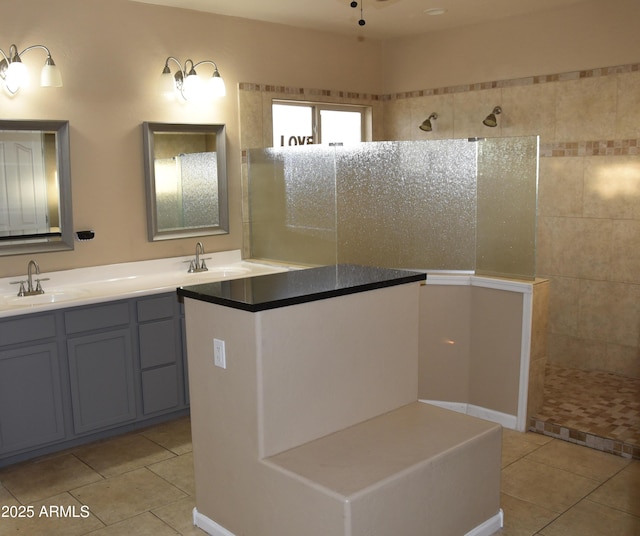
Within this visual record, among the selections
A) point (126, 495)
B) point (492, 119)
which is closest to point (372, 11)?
point (492, 119)

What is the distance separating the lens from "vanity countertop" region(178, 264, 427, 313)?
248 cm

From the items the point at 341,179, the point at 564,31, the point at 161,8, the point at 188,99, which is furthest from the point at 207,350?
the point at 564,31

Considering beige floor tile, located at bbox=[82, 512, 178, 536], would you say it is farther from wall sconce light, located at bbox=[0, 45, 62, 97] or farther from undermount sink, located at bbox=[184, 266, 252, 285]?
wall sconce light, located at bbox=[0, 45, 62, 97]

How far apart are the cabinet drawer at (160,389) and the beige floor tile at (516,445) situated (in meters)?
1.95

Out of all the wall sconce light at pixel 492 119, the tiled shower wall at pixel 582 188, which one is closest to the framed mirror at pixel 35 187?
the tiled shower wall at pixel 582 188

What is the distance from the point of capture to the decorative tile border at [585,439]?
11.4 ft

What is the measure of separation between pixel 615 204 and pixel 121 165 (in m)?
3.31

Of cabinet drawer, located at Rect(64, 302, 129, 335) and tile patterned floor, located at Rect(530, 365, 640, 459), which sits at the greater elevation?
cabinet drawer, located at Rect(64, 302, 129, 335)

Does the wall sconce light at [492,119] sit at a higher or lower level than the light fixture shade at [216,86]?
lower

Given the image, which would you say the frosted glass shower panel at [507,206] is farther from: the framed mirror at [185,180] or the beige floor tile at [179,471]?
the beige floor tile at [179,471]

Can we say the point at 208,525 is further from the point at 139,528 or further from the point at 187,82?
the point at 187,82

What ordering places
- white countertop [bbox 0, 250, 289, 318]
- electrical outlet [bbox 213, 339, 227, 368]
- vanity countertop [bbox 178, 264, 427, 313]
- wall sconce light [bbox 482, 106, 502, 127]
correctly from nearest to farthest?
vanity countertop [bbox 178, 264, 427, 313] → electrical outlet [bbox 213, 339, 227, 368] → white countertop [bbox 0, 250, 289, 318] → wall sconce light [bbox 482, 106, 502, 127]

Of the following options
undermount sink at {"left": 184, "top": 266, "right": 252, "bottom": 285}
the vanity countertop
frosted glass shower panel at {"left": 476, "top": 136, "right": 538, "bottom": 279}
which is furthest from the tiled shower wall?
the vanity countertop

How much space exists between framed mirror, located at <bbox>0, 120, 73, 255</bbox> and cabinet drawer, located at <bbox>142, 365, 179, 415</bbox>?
3.03ft
